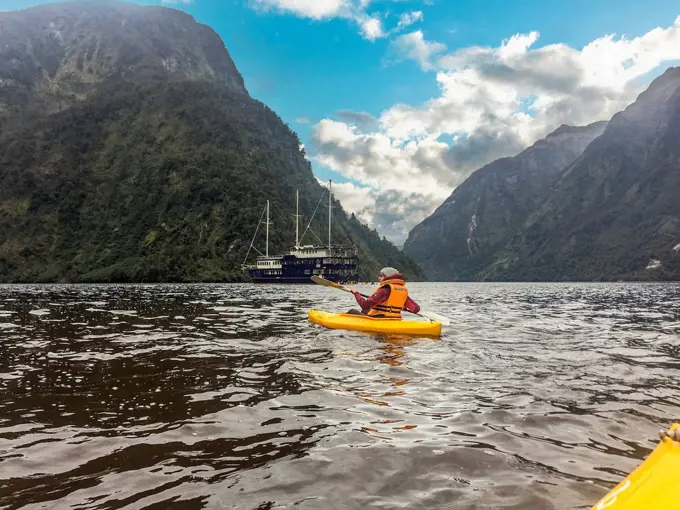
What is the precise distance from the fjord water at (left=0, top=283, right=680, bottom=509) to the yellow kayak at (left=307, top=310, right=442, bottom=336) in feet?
5.88

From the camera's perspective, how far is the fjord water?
426 centimetres

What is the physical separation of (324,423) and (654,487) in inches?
158

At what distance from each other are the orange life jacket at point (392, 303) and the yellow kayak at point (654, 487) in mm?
11647

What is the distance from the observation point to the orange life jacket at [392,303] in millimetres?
15211

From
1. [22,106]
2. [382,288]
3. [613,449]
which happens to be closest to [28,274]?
[22,106]

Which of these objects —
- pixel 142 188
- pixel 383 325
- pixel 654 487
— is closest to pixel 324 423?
pixel 654 487

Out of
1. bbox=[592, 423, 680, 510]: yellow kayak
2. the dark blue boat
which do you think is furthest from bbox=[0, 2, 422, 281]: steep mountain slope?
bbox=[592, 423, 680, 510]: yellow kayak

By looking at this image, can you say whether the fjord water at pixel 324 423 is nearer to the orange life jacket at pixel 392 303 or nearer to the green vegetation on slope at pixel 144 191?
the orange life jacket at pixel 392 303

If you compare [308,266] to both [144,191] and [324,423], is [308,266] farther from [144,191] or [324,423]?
[324,423]

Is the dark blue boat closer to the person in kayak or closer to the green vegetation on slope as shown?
the green vegetation on slope

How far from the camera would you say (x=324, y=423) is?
624 cm

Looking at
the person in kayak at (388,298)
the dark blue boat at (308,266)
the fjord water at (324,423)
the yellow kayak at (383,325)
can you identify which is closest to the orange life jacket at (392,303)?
the person in kayak at (388,298)

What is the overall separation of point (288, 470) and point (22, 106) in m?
238

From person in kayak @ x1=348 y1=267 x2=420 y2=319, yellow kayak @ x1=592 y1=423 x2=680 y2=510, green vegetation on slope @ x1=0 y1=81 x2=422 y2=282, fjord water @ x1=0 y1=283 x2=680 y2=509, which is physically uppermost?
green vegetation on slope @ x1=0 y1=81 x2=422 y2=282
